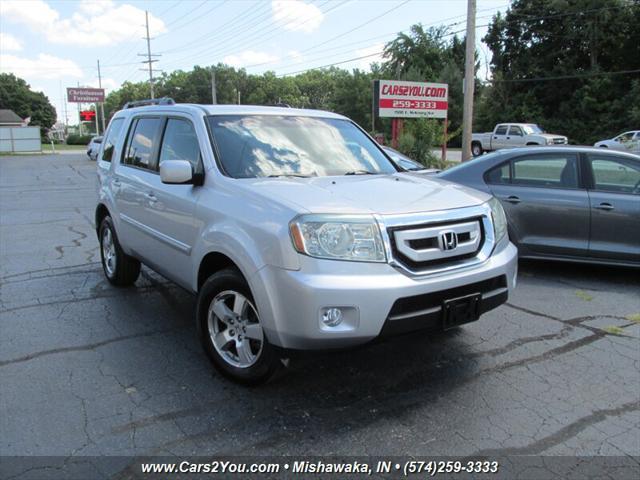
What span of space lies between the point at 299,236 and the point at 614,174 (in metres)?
4.56

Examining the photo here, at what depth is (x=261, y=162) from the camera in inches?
155

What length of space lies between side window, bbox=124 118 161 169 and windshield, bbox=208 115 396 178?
0.98 meters

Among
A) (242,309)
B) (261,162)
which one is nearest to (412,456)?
(242,309)

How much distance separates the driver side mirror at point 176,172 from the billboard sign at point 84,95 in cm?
6944

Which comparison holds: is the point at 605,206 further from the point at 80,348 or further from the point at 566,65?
the point at 566,65

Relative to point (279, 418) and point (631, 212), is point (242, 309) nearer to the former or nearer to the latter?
point (279, 418)

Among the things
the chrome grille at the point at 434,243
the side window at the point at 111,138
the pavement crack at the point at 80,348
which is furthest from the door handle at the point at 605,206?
the side window at the point at 111,138

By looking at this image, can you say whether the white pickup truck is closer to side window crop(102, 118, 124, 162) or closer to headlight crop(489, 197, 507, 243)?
side window crop(102, 118, 124, 162)

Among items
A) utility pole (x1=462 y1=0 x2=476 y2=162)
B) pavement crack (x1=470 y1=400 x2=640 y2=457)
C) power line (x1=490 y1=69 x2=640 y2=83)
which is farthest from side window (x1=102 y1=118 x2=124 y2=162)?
power line (x1=490 y1=69 x2=640 y2=83)

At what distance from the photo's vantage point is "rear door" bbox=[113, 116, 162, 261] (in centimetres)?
472

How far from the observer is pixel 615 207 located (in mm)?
5773

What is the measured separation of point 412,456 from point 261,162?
223cm

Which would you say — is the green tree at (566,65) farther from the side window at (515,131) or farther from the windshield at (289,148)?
the windshield at (289,148)

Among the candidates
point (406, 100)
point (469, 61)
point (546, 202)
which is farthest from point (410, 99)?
point (546, 202)
